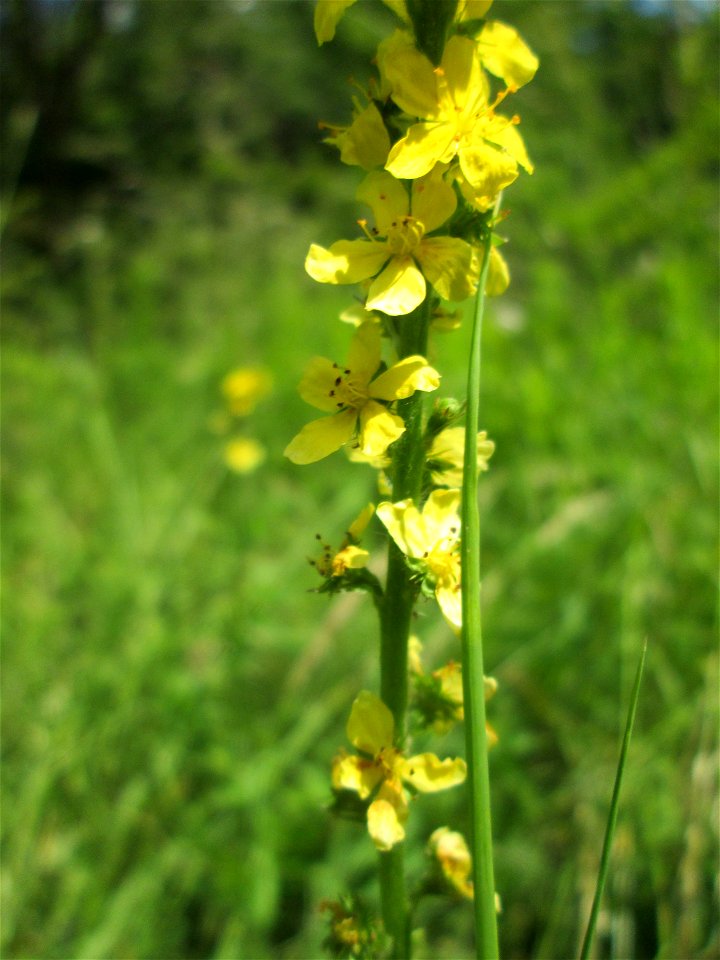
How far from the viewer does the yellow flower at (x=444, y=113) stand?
1.05 metres

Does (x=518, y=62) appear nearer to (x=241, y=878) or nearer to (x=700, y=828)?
(x=700, y=828)

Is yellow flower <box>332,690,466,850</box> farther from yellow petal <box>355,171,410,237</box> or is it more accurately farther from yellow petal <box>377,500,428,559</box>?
yellow petal <box>355,171,410,237</box>

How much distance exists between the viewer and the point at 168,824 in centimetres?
263

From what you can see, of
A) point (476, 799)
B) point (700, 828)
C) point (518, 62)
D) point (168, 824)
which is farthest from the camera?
point (168, 824)

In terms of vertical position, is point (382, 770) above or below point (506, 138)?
below

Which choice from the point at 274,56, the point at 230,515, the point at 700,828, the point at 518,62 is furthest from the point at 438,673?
the point at 274,56

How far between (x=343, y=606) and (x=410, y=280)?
6.25ft

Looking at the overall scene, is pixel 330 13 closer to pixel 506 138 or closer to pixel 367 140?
pixel 367 140

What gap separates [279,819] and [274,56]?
14.0 m

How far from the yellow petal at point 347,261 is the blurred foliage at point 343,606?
1.21m

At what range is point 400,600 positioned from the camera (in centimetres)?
115

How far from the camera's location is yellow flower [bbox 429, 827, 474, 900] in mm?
1295

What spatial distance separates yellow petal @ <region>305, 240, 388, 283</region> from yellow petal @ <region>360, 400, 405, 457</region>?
0.67ft

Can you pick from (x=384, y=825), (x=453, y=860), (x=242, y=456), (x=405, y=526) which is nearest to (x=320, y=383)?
(x=405, y=526)
